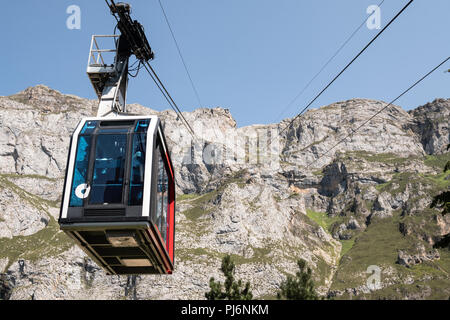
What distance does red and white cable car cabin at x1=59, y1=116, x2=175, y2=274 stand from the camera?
48.7 ft

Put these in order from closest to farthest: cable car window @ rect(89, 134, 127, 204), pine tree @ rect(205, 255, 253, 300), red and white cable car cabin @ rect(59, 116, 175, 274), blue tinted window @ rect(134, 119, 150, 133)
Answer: red and white cable car cabin @ rect(59, 116, 175, 274) < cable car window @ rect(89, 134, 127, 204) < blue tinted window @ rect(134, 119, 150, 133) < pine tree @ rect(205, 255, 253, 300)

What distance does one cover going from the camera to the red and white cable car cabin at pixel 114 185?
14.8 metres

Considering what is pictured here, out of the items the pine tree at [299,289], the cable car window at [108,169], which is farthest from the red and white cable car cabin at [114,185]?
the pine tree at [299,289]

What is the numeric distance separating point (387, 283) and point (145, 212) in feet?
663

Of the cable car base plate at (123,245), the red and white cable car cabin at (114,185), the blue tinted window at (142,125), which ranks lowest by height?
the cable car base plate at (123,245)

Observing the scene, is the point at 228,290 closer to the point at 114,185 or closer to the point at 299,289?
the point at 299,289

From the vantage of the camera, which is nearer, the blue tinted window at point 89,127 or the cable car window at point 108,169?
the cable car window at point 108,169

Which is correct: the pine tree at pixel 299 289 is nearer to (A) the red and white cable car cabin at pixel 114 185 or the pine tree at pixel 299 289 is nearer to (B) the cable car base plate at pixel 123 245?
(B) the cable car base plate at pixel 123 245

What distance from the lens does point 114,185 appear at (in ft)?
49.5

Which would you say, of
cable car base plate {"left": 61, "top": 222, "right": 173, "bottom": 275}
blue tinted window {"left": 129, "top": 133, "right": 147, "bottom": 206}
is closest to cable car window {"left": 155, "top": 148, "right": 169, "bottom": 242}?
cable car base plate {"left": 61, "top": 222, "right": 173, "bottom": 275}

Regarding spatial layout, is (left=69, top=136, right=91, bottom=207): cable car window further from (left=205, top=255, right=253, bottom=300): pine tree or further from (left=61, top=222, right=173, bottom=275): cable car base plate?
(left=205, top=255, right=253, bottom=300): pine tree

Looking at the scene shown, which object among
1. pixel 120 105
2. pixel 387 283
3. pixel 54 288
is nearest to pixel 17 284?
pixel 54 288
